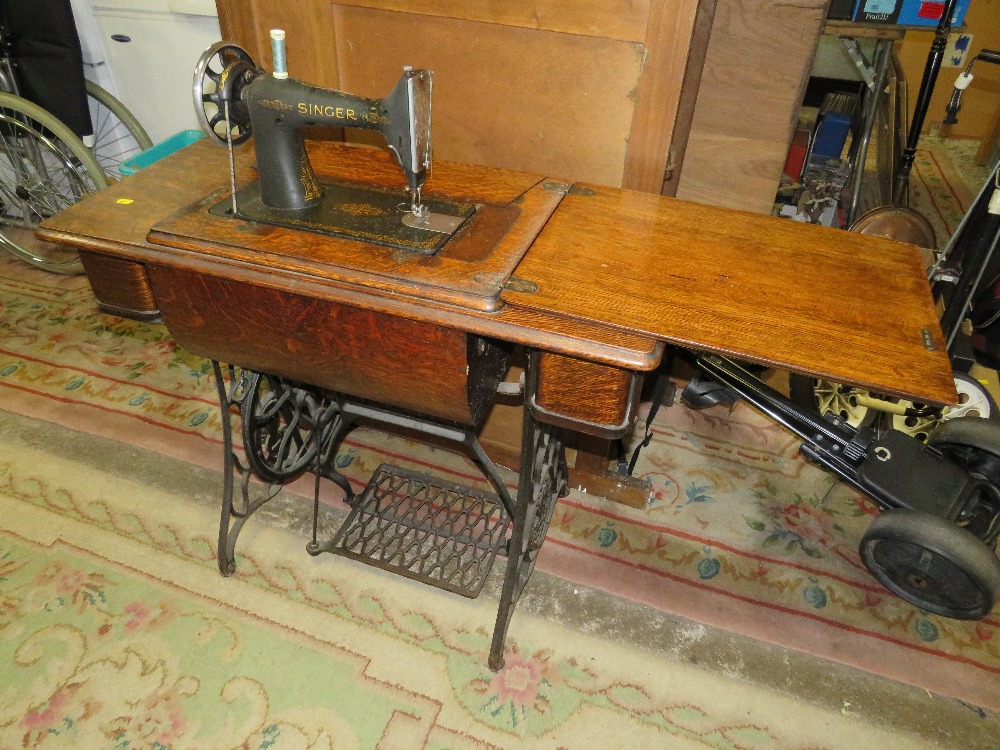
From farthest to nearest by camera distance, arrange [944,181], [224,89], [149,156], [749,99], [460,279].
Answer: [944,181], [149,156], [749,99], [224,89], [460,279]

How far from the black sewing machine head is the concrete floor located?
101 cm

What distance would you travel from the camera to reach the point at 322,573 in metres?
1.80

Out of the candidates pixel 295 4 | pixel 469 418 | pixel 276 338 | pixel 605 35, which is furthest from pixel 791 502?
pixel 295 4

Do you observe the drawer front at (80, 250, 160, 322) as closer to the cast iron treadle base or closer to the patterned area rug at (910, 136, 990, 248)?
the cast iron treadle base

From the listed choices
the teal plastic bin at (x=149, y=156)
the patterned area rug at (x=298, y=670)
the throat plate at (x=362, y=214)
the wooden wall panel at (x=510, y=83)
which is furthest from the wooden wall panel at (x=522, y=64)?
the patterned area rug at (x=298, y=670)

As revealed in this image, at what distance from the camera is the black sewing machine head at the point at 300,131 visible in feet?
3.79

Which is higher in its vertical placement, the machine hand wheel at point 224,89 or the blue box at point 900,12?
the blue box at point 900,12

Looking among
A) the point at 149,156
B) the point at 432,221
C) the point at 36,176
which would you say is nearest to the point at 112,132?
the point at 36,176

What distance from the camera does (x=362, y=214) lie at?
126 cm

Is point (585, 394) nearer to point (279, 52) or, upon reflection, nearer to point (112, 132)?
point (279, 52)

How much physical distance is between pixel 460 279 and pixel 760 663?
48.1 inches

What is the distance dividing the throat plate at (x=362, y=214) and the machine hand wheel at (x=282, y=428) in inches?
18.1

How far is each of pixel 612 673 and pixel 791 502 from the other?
82 centimetres

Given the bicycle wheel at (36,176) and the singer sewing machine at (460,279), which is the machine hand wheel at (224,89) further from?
the bicycle wheel at (36,176)
